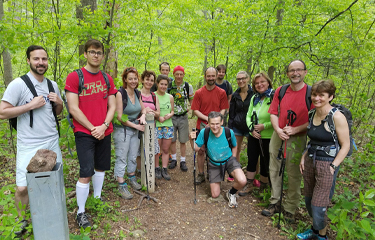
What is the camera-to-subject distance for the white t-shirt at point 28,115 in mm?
2619

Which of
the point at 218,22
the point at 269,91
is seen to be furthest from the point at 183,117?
the point at 218,22

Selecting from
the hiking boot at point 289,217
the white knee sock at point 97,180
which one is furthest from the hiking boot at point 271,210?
the white knee sock at point 97,180

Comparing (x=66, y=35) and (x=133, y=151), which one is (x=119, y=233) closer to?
(x=133, y=151)

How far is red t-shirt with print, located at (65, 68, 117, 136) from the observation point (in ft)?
9.48

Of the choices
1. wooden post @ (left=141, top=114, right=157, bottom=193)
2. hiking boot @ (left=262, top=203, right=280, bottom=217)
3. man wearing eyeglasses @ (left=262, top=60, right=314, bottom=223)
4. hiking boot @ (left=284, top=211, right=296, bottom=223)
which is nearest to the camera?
man wearing eyeglasses @ (left=262, top=60, right=314, bottom=223)

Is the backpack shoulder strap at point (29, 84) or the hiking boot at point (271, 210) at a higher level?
the backpack shoulder strap at point (29, 84)

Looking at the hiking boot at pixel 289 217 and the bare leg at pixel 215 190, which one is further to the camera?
the bare leg at pixel 215 190

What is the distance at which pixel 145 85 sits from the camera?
175 inches

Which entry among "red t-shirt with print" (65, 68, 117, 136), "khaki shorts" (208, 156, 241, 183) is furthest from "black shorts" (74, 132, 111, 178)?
"khaki shorts" (208, 156, 241, 183)

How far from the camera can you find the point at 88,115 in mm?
3029

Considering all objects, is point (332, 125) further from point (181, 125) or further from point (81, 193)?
point (81, 193)

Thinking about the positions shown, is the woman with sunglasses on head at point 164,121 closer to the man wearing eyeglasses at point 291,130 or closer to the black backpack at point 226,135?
the black backpack at point 226,135

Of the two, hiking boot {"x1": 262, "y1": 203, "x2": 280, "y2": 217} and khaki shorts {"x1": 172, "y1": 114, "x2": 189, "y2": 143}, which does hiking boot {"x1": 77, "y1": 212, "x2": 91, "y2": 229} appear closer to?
khaki shorts {"x1": 172, "y1": 114, "x2": 189, "y2": 143}

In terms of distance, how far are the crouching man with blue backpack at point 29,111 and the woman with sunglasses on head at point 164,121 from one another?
227cm
